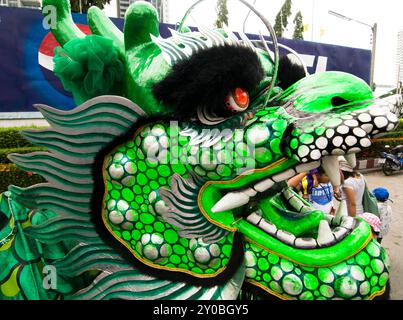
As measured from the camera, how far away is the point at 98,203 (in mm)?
1449

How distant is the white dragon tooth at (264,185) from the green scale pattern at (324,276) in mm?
255

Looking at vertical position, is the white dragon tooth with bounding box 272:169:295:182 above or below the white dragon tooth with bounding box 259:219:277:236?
above

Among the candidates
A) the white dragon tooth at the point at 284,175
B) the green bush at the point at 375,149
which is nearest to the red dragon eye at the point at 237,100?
the white dragon tooth at the point at 284,175

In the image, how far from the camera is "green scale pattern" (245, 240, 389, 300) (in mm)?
1291

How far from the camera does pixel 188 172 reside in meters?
1.37

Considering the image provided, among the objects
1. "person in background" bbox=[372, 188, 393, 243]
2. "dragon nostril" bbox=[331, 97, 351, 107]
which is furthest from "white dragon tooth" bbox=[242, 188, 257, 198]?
"person in background" bbox=[372, 188, 393, 243]

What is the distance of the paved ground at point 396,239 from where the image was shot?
246 centimetres

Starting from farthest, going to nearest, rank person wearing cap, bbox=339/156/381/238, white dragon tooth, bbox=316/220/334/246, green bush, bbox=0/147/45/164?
green bush, bbox=0/147/45/164, person wearing cap, bbox=339/156/381/238, white dragon tooth, bbox=316/220/334/246

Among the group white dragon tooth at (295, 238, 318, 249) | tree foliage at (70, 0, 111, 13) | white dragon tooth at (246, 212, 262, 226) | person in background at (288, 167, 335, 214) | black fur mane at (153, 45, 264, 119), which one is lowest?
person in background at (288, 167, 335, 214)

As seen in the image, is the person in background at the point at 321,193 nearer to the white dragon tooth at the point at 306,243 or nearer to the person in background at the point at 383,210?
the person in background at the point at 383,210

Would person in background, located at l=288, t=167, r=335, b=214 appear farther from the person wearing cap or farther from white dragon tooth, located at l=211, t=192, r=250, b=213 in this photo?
white dragon tooth, located at l=211, t=192, r=250, b=213

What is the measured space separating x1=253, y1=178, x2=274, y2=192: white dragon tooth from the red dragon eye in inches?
11.4

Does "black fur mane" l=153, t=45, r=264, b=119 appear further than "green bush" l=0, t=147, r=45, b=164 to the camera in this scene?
No
